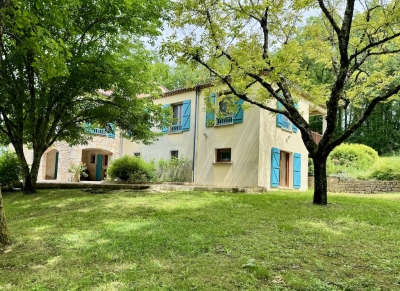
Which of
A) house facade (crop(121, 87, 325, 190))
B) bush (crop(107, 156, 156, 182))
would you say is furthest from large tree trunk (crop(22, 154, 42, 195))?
house facade (crop(121, 87, 325, 190))

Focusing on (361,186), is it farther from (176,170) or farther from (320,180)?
(176,170)

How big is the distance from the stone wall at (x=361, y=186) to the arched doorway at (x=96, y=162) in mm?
13682

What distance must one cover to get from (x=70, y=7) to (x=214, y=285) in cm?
845

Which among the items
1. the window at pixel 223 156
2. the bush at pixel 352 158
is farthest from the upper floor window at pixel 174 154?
the bush at pixel 352 158

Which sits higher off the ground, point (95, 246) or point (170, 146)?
point (170, 146)

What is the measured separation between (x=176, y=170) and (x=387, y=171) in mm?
10631

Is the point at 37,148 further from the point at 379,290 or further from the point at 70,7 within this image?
the point at 379,290

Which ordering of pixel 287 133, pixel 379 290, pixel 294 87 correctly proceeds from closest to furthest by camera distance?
pixel 379 290 < pixel 294 87 < pixel 287 133

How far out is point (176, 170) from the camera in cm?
1515

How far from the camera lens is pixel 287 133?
→ 14.7 meters

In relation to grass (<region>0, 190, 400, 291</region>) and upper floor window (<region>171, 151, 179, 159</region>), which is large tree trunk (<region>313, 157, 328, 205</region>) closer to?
grass (<region>0, 190, 400, 291</region>)

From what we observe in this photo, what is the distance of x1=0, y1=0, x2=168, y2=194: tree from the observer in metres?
8.80

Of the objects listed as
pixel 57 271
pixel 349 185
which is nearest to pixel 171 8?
pixel 57 271

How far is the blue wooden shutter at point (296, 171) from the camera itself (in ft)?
49.1
